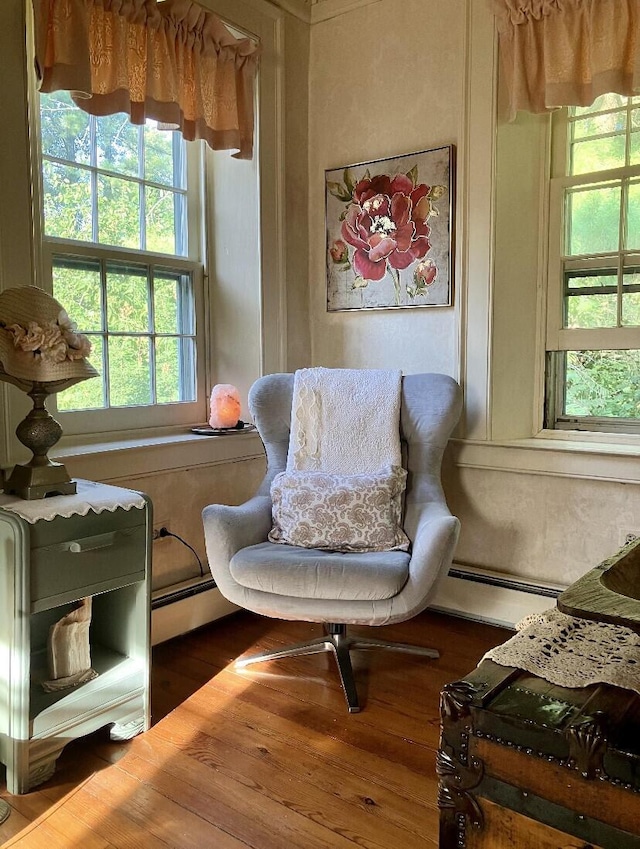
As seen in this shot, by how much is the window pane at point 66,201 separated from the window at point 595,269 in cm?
180

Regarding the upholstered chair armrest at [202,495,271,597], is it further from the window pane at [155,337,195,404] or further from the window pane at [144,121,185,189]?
the window pane at [144,121,185,189]

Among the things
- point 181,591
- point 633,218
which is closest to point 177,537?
point 181,591

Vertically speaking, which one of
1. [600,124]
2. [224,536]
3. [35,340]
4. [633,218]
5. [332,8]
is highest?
[332,8]

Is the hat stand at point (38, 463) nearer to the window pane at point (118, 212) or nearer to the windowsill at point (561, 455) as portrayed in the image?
the window pane at point (118, 212)

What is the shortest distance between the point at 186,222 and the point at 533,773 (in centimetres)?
253

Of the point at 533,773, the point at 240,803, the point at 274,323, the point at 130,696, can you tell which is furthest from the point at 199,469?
the point at 533,773

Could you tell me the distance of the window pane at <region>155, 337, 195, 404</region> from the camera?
2.77 m

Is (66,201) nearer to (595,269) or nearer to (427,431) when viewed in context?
(427,431)

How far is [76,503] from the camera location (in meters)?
1.77

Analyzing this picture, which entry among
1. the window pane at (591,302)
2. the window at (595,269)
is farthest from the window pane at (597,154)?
the window pane at (591,302)

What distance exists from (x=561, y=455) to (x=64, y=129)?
213 cm

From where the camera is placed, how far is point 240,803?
1.65 metres

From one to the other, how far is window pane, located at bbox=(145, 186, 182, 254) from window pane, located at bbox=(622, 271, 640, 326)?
179 centimetres

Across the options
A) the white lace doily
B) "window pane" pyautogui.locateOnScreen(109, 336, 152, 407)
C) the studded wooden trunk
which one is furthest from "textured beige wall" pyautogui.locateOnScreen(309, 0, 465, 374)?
the studded wooden trunk
